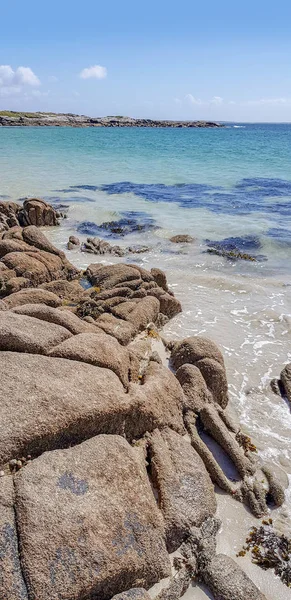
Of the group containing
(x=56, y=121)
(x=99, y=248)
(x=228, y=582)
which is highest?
(x=56, y=121)

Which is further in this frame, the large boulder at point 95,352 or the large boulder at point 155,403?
the large boulder at point 95,352

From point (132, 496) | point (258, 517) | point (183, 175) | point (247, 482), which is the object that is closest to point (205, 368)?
point (247, 482)

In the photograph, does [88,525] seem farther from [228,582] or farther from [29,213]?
[29,213]

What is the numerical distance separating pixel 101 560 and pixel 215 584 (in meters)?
1.50

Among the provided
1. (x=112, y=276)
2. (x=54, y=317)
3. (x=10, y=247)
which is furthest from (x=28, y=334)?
(x=10, y=247)

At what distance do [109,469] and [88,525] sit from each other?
739mm

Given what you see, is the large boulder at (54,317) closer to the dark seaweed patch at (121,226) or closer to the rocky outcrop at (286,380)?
the rocky outcrop at (286,380)

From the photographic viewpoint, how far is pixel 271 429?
8.34 metres

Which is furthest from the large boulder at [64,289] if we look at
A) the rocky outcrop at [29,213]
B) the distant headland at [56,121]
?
the distant headland at [56,121]

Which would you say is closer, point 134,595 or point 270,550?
point 134,595

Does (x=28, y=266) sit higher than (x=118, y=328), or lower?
higher

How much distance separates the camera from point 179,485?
5.95 meters

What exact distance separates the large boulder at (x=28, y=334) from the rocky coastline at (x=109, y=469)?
21 millimetres

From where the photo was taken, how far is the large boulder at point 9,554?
4.12m
